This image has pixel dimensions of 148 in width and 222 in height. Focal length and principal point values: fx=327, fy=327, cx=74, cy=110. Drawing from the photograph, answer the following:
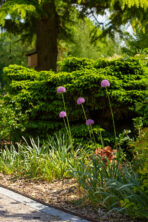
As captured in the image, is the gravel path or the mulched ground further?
the mulched ground

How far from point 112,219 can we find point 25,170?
96.9 inches

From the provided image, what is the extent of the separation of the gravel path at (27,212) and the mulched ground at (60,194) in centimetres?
16

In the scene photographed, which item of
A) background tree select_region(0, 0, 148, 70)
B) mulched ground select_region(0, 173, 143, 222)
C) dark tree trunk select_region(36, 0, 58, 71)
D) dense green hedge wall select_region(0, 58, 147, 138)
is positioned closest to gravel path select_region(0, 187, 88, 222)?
mulched ground select_region(0, 173, 143, 222)

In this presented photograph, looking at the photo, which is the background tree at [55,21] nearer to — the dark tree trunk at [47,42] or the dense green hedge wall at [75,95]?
the dark tree trunk at [47,42]

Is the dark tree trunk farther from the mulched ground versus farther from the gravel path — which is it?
the gravel path

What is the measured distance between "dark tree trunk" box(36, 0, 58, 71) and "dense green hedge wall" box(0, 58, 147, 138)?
3.67 metres

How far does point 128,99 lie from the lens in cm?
656

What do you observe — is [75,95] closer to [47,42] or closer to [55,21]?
[47,42]

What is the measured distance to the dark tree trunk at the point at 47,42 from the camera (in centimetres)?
1153

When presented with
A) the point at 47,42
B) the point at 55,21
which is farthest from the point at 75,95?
the point at 55,21

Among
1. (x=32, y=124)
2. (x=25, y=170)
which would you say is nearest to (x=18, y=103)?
(x=32, y=124)

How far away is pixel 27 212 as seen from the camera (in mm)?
3857

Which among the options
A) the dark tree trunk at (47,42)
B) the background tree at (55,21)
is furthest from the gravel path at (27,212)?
the dark tree trunk at (47,42)

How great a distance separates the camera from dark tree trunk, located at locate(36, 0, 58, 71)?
11531mm
